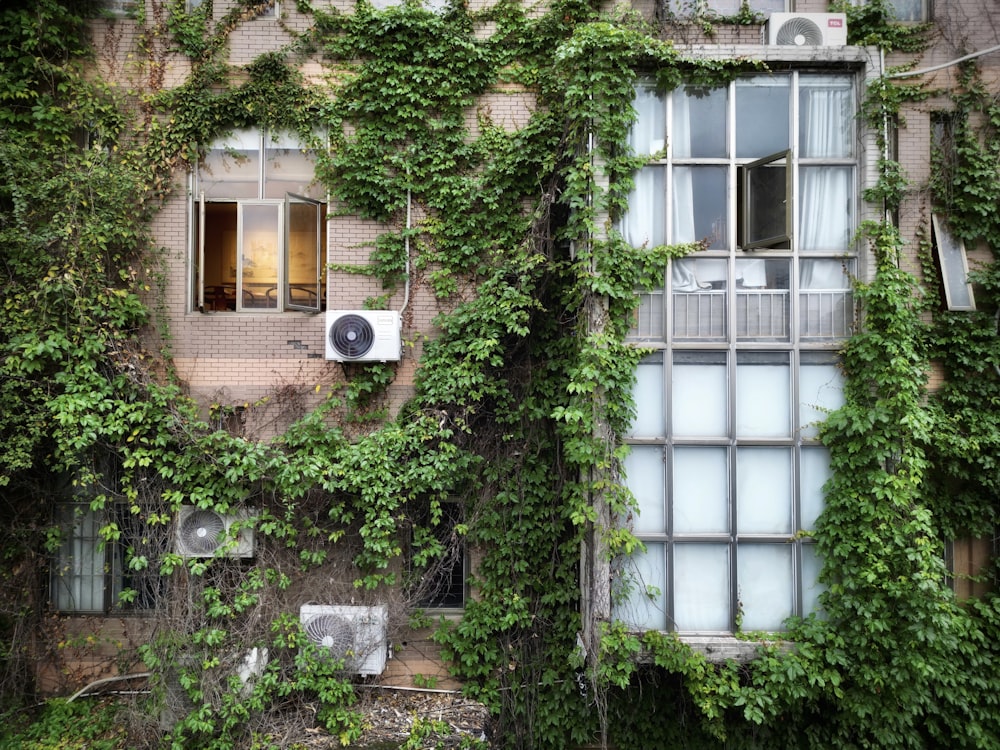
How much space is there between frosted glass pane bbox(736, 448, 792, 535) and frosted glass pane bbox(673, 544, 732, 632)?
0.51 meters

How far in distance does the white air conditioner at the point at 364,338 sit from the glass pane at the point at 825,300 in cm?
506

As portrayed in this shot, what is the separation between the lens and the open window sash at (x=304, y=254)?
8.01m

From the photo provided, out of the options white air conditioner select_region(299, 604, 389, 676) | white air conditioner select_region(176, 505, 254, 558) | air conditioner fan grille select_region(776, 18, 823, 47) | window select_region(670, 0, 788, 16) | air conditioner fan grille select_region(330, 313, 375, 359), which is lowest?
white air conditioner select_region(299, 604, 389, 676)

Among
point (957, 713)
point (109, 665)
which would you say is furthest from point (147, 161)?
point (957, 713)

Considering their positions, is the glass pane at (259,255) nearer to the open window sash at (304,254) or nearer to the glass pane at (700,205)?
the open window sash at (304,254)

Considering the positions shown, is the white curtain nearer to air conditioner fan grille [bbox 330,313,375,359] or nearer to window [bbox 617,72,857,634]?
window [bbox 617,72,857,634]

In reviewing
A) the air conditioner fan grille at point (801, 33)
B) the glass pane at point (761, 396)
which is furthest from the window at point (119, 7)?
the glass pane at point (761, 396)

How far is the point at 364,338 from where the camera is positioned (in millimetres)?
7590

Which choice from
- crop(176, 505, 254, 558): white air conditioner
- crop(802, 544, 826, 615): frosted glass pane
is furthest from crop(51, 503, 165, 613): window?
crop(802, 544, 826, 615): frosted glass pane

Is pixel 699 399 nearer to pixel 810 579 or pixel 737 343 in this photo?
pixel 737 343

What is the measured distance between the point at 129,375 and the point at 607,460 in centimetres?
591

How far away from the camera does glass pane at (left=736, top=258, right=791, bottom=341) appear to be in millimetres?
7023

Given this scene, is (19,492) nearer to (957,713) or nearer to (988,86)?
(957,713)

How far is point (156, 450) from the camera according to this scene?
728 centimetres
